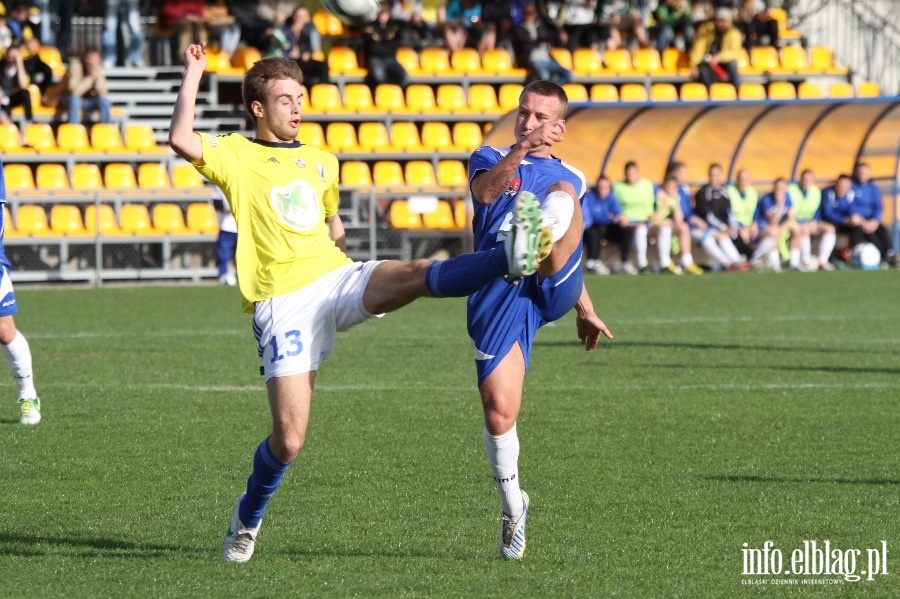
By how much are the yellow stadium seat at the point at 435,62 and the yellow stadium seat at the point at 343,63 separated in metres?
1.18

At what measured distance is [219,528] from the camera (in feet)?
18.7

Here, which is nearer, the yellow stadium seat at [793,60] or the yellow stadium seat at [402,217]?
the yellow stadium seat at [402,217]

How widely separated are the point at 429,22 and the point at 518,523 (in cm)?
2324

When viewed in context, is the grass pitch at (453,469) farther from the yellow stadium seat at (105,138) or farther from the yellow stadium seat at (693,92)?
the yellow stadium seat at (693,92)

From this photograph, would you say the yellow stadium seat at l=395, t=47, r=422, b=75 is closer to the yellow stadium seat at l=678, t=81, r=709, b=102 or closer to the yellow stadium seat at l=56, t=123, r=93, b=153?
the yellow stadium seat at l=678, t=81, r=709, b=102

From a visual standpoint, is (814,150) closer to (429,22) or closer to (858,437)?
(429,22)

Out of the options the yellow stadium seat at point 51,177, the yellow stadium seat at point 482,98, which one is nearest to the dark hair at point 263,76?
the yellow stadium seat at point 51,177

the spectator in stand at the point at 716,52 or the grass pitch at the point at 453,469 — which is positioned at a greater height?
the spectator in stand at the point at 716,52

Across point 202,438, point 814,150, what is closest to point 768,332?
point 202,438

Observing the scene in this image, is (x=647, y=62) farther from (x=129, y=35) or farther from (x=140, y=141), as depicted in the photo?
(x=140, y=141)

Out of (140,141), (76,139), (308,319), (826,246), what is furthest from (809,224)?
(308,319)

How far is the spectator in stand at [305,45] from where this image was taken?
24438 millimetres

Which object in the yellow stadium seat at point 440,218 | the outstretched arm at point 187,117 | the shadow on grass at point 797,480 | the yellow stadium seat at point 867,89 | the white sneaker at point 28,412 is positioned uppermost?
the outstretched arm at point 187,117

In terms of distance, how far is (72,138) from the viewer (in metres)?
22.7
